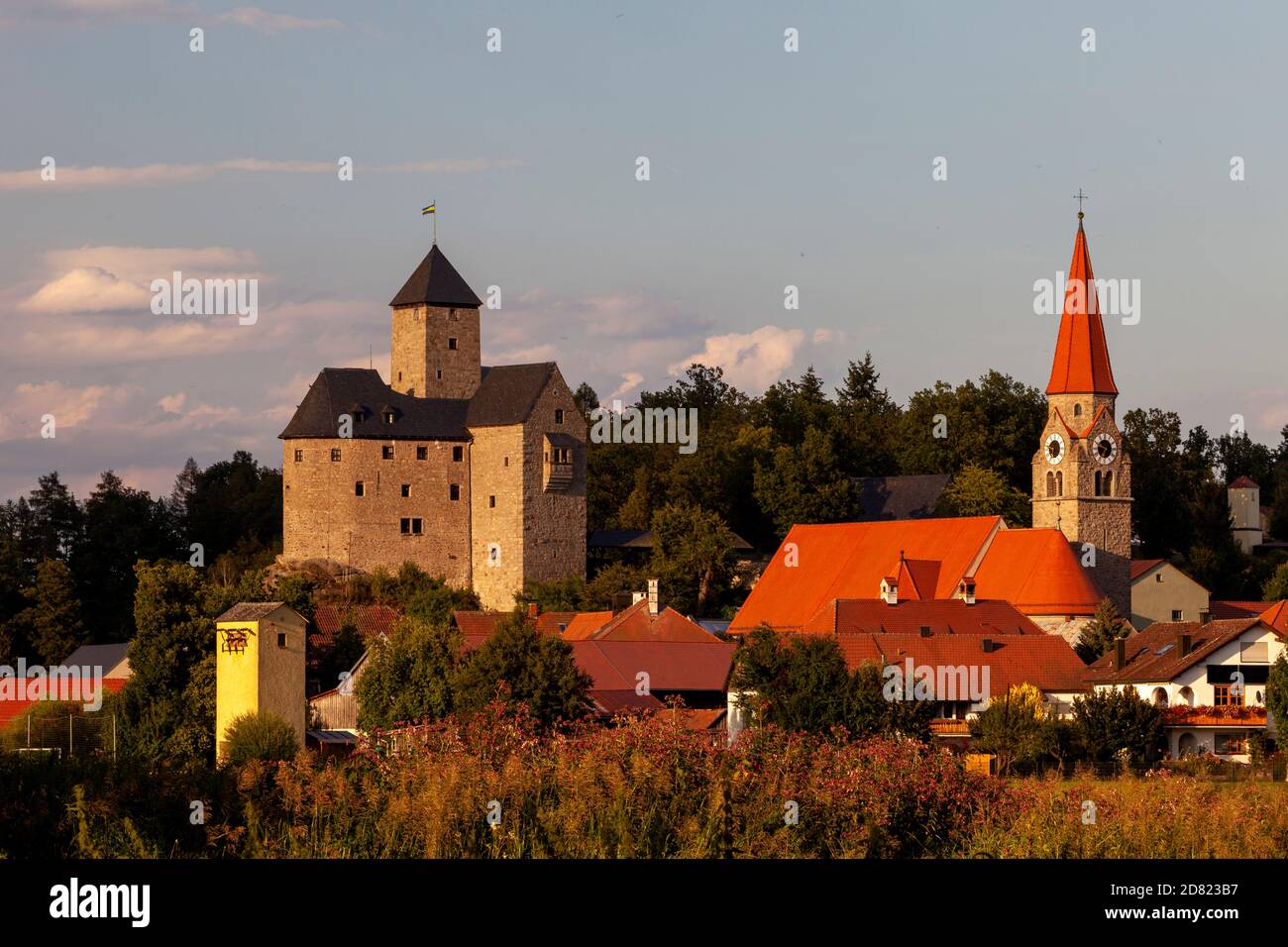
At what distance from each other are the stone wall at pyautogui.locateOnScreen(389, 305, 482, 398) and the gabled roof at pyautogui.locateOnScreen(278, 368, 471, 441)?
1.95 feet

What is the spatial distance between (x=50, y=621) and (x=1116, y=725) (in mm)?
48164

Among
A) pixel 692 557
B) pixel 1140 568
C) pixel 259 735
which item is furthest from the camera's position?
pixel 1140 568

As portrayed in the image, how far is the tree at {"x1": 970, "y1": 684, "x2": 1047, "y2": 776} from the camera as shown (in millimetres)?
45469

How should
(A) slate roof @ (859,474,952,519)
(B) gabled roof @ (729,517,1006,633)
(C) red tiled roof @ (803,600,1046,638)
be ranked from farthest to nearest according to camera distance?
(A) slate roof @ (859,474,952,519)
(B) gabled roof @ (729,517,1006,633)
(C) red tiled roof @ (803,600,1046,638)

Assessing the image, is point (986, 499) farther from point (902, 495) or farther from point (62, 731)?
point (62, 731)

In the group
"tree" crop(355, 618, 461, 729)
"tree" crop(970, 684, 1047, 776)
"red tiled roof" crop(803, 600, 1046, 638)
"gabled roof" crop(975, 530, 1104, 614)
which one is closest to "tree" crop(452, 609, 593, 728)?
"tree" crop(355, 618, 461, 729)

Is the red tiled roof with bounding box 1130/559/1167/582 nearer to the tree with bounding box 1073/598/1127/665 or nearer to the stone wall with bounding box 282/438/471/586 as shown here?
the tree with bounding box 1073/598/1127/665

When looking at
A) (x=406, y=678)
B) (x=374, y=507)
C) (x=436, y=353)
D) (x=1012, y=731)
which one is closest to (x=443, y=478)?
(x=374, y=507)

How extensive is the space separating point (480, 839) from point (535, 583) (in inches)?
2562

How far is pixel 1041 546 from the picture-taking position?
7594 centimetres

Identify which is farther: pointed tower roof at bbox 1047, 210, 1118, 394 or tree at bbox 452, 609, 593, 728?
pointed tower roof at bbox 1047, 210, 1118, 394

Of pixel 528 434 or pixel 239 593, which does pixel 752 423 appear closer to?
pixel 528 434

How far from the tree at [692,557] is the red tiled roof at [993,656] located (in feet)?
61.6
